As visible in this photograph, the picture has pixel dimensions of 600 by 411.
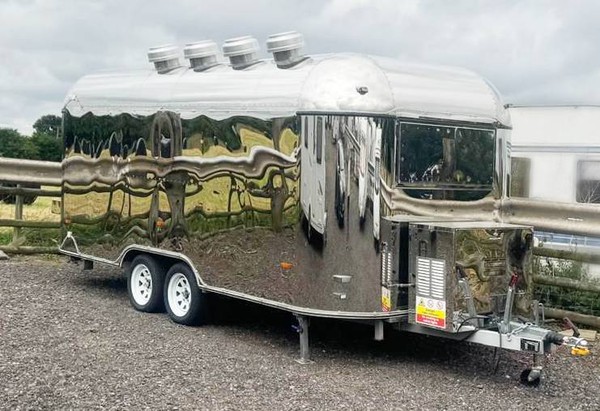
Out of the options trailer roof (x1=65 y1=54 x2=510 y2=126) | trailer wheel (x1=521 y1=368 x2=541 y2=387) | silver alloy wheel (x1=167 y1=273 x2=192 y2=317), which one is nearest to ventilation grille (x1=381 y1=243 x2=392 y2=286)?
trailer roof (x1=65 y1=54 x2=510 y2=126)

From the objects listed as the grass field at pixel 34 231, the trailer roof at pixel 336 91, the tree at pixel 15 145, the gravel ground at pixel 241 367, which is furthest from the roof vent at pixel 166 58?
the tree at pixel 15 145

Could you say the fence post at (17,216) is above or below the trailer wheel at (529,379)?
above

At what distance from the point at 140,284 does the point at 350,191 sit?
3.35m

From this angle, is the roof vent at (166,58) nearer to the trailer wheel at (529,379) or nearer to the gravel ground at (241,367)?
the gravel ground at (241,367)

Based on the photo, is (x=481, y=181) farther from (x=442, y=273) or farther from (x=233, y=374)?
(x=233, y=374)

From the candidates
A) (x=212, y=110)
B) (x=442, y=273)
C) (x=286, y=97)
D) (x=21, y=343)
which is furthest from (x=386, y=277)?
(x=21, y=343)

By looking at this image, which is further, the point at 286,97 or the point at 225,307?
the point at 225,307

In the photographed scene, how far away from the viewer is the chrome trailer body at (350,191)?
695 cm

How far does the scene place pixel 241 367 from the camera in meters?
7.03

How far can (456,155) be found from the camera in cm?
751

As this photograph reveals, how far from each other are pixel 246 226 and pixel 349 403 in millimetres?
2068

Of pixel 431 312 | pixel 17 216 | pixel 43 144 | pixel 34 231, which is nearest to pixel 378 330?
pixel 431 312

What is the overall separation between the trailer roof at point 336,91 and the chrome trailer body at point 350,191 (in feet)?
0.04

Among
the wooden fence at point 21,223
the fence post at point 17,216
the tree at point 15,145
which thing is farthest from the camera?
the tree at point 15,145
